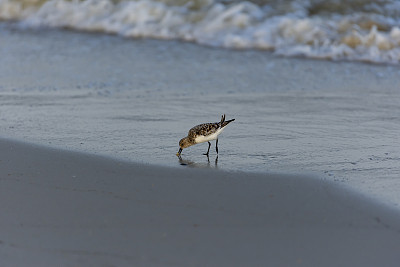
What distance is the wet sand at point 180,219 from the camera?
3.06 m

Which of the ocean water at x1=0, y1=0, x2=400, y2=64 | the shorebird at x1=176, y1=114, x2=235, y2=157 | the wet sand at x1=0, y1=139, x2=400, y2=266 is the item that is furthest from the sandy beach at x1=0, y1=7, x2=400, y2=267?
the ocean water at x1=0, y1=0, x2=400, y2=64

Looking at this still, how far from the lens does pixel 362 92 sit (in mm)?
7074

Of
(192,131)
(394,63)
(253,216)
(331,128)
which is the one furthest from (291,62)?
(253,216)

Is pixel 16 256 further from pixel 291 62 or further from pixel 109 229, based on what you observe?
pixel 291 62

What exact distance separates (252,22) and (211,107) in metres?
5.04

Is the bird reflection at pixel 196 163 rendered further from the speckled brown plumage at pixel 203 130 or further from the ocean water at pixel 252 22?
the ocean water at pixel 252 22

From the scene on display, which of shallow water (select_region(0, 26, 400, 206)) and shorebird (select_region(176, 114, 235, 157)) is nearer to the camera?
shallow water (select_region(0, 26, 400, 206))

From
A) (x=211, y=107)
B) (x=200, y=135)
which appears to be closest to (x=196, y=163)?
(x=200, y=135)

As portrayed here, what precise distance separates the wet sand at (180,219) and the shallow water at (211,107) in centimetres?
33

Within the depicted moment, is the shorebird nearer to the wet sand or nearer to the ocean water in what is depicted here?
the wet sand

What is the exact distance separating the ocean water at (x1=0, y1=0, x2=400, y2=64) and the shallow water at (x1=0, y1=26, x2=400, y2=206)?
729mm

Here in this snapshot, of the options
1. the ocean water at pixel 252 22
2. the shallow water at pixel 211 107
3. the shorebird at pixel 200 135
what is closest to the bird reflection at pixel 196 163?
the shallow water at pixel 211 107

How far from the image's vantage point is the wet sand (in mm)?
3059

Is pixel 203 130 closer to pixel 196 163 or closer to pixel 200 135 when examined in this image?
pixel 200 135
